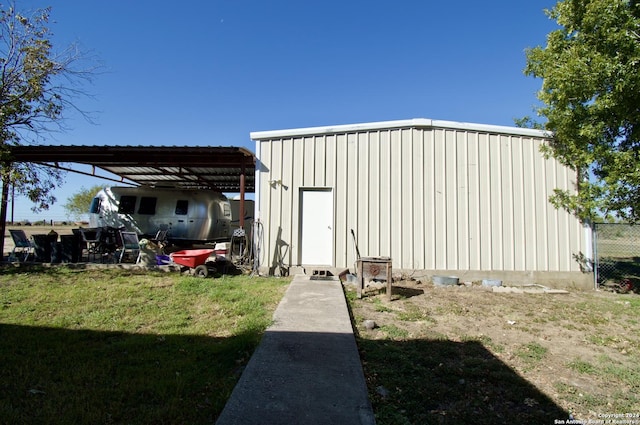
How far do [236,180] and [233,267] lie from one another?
693 centimetres

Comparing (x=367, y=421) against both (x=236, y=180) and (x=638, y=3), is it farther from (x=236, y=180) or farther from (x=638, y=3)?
(x=236, y=180)

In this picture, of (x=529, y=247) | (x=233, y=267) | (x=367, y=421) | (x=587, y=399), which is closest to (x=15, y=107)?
(x=233, y=267)

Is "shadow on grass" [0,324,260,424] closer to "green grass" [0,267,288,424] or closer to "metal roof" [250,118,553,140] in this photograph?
"green grass" [0,267,288,424]

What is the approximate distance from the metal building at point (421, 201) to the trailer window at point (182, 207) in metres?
4.83

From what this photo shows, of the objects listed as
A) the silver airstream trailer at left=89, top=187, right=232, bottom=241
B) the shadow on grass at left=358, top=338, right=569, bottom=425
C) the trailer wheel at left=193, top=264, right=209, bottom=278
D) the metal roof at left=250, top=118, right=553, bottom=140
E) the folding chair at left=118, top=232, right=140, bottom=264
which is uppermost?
the metal roof at left=250, top=118, right=553, bottom=140

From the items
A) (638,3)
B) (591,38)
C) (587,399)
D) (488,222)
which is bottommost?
(587,399)

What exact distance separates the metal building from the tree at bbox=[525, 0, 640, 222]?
798 mm

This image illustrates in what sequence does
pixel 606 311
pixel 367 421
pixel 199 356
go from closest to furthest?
1. pixel 367 421
2. pixel 199 356
3. pixel 606 311

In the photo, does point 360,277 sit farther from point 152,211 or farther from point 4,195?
point 4,195

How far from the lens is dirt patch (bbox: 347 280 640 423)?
8.91 feet

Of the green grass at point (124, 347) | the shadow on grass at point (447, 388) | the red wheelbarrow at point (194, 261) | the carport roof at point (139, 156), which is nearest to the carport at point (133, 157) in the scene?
the carport roof at point (139, 156)

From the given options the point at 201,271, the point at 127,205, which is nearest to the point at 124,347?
the point at 201,271

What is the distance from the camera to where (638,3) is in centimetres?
653

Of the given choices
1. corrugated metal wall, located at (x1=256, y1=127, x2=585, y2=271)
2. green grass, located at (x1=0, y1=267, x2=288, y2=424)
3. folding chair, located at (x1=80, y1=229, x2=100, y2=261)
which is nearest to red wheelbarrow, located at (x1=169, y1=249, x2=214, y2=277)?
green grass, located at (x1=0, y1=267, x2=288, y2=424)
